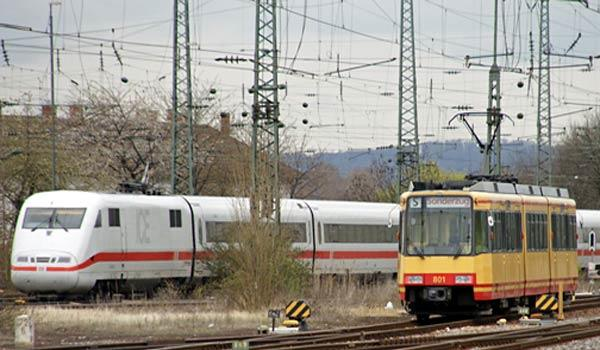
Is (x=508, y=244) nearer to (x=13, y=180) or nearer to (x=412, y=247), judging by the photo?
(x=412, y=247)

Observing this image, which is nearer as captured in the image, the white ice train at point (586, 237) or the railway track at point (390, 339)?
the railway track at point (390, 339)

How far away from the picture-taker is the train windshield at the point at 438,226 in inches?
1150

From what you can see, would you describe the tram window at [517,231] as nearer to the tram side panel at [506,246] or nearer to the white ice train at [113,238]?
the tram side panel at [506,246]

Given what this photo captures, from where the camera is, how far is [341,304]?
3506 centimetres

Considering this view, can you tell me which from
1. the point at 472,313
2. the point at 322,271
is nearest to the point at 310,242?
the point at 322,271

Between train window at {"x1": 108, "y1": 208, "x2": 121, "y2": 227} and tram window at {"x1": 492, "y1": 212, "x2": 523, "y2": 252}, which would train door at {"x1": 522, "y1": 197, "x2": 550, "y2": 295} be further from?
train window at {"x1": 108, "y1": 208, "x2": 121, "y2": 227}

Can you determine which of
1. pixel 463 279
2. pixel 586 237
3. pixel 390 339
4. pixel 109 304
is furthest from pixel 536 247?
pixel 586 237

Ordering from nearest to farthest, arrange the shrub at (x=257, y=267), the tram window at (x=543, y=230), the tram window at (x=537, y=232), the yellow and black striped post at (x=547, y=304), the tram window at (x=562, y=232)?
the yellow and black striped post at (x=547, y=304), the tram window at (x=537, y=232), the shrub at (x=257, y=267), the tram window at (x=543, y=230), the tram window at (x=562, y=232)

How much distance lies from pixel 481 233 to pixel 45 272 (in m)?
12.9

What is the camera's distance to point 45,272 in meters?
36.1

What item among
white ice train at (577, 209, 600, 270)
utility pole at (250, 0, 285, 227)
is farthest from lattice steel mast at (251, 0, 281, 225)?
white ice train at (577, 209, 600, 270)

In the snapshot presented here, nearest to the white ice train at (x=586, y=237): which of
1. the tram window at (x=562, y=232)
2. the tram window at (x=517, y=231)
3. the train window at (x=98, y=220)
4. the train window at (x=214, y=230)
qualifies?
the train window at (x=214, y=230)

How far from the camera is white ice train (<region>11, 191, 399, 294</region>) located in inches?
1423

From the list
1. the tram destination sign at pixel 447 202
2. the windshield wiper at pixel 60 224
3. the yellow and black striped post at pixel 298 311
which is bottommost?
the yellow and black striped post at pixel 298 311
